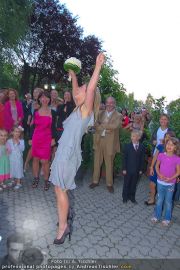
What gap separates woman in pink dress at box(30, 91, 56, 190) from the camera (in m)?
6.93

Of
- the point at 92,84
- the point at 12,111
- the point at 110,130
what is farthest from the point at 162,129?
the point at 92,84

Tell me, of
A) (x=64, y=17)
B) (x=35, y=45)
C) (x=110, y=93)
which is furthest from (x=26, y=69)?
(x=110, y=93)

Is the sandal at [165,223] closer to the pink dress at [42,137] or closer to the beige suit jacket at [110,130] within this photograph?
the beige suit jacket at [110,130]

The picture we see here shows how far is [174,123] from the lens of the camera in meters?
7.96

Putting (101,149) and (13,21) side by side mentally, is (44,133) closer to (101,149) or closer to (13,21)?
(101,149)

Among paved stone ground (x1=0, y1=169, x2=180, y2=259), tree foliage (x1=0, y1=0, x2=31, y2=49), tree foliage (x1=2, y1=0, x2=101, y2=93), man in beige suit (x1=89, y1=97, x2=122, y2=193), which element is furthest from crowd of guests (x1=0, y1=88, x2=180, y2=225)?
tree foliage (x1=2, y1=0, x2=101, y2=93)

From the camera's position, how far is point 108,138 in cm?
759

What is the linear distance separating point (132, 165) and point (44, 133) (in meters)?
2.01

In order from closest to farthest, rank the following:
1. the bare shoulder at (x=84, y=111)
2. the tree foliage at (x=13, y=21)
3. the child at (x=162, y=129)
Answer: the bare shoulder at (x=84, y=111)
the child at (x=162, y=129)
the tree foliage at (x=13, y=21)

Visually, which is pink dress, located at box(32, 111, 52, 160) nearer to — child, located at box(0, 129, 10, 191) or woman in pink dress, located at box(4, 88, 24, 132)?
child, located at box(0, 129, 10, 191)

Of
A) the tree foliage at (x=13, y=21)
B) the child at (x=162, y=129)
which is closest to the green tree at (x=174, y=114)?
the child at (x=162, y=129)

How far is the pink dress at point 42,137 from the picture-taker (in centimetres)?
694

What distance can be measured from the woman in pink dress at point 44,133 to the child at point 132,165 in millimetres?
1668

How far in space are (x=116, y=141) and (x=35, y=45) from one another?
21.3 m
